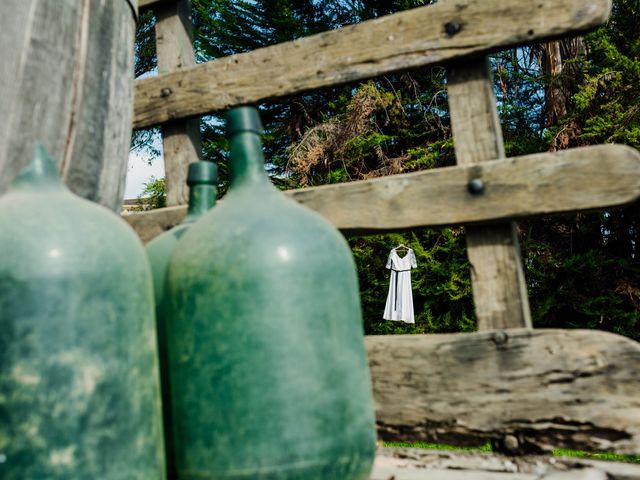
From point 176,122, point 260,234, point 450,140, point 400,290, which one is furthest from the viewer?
point 450,140

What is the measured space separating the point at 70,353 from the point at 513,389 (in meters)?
0.96

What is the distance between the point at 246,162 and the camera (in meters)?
1.21

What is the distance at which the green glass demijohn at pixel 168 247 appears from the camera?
120 cm

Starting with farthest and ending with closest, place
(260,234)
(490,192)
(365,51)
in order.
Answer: (365,51) → (490,192) → (260,234)

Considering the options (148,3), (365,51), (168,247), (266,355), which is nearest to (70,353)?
(266,355)

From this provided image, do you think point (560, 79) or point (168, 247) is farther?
point (560, 79)

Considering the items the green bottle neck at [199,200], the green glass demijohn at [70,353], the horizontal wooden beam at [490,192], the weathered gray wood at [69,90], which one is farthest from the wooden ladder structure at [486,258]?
the green glass demijohn at [70,353]

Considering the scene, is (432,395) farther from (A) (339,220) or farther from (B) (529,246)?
(B) (529,246)

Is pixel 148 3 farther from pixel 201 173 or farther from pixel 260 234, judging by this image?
pixel 260 234

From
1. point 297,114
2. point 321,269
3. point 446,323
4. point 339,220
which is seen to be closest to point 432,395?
point 339,220

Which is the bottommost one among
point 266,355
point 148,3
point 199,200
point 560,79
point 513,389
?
point 513,389

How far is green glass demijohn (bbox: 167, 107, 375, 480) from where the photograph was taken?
39.3 inches

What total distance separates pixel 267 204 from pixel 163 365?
37 centimetres

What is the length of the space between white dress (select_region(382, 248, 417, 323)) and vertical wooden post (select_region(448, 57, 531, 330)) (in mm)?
4667
